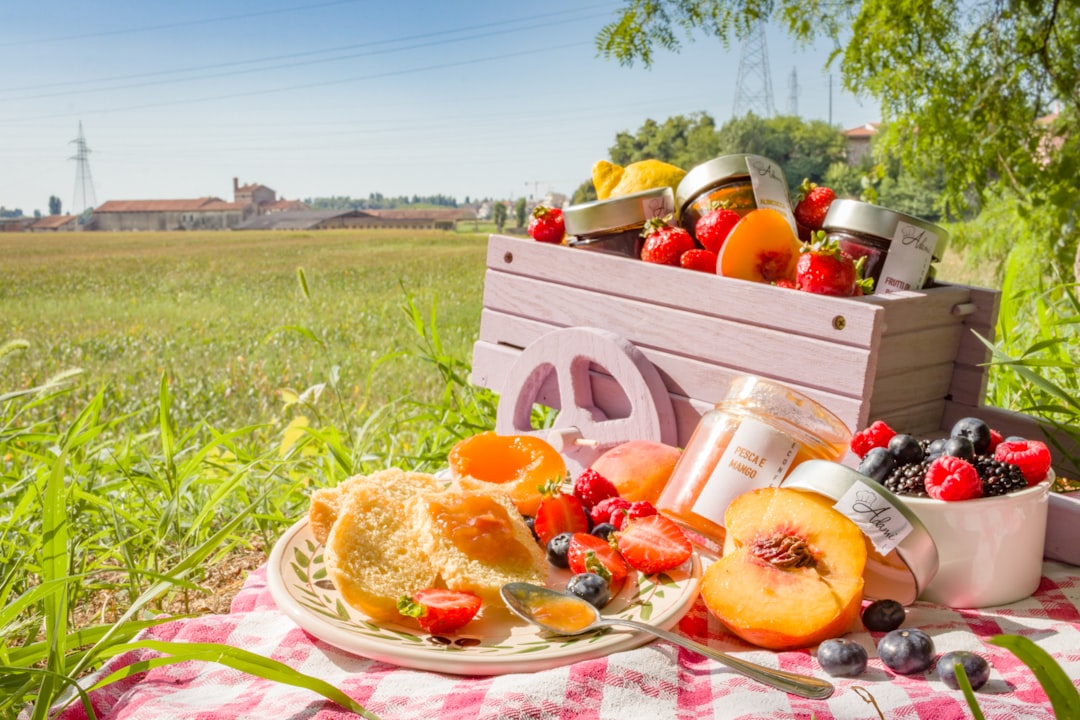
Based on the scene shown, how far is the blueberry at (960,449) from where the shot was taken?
39.1 inches

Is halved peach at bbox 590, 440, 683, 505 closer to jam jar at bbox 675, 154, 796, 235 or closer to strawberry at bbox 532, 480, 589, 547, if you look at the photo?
strawberry at bbox 532, 480, 589, 547

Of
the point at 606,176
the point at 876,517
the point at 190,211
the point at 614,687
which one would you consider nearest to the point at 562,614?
the point at 614,687

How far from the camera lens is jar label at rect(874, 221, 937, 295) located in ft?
4.18

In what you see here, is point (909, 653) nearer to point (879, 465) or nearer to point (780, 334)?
point (879, 465)

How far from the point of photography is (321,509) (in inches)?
41.1

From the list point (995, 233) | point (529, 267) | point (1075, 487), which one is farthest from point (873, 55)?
point (1075, 487)

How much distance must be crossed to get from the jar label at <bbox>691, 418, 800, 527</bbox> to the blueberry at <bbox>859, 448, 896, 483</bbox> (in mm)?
85

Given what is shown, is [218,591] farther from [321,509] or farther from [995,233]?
[995,233]

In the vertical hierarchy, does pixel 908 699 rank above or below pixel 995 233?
below

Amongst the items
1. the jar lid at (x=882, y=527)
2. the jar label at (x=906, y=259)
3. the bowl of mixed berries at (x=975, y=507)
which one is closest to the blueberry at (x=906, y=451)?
the bowl of mixed berries at (x=975, y=507)

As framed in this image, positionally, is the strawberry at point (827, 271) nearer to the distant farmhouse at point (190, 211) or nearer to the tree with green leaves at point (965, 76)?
the tree with green leaves at point (965, 76)

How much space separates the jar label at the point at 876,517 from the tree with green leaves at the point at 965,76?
2.14m

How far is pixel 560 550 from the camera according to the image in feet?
3.41

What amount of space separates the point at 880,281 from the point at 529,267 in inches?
23.1
